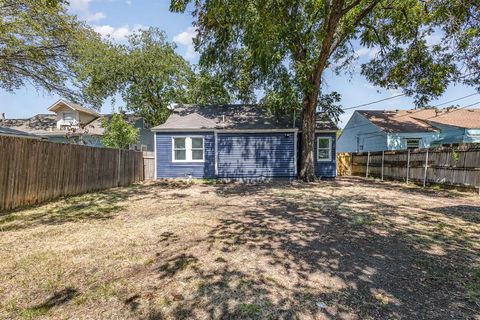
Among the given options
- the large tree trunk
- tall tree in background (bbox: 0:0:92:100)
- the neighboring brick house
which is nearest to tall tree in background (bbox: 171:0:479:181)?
the large tree trunk

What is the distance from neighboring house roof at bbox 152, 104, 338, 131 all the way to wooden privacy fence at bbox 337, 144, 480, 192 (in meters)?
3.58

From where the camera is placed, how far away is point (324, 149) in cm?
1498

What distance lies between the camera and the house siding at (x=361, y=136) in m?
19.8

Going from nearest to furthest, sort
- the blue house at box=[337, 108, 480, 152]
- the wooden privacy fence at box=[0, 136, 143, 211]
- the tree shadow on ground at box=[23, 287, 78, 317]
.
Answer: the tree shadow on ground at box=[23, 287, 78, 317] → the wooden privacy fence at box=[0, 136, 143, 211] → the blue house at box=[337, 108, 480, 152]

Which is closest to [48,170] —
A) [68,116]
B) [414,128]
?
[68,116]

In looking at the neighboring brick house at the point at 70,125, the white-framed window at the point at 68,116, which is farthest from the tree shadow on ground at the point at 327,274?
the white-framed window at the point at 68,116

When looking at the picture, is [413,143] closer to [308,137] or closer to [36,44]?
[308,137]

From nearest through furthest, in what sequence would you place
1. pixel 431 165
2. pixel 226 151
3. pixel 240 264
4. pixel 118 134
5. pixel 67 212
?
pixel 240 264 → pixel 67 212 → pixel 431 165 → pixel 226 151 → pixel 118 134

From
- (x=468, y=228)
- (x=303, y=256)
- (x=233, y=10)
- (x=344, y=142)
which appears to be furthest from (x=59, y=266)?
(x=344, y=142)

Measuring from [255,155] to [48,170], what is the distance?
9.41 m

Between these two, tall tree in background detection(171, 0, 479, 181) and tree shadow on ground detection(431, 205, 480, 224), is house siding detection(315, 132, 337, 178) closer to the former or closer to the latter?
tall tree in background detection(171, 0, 479, 181)

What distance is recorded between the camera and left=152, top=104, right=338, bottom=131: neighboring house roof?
14.6 m

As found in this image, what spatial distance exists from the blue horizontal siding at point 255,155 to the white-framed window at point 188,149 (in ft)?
3.30

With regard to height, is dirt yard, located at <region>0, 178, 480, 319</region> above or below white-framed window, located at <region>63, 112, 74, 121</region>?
below
